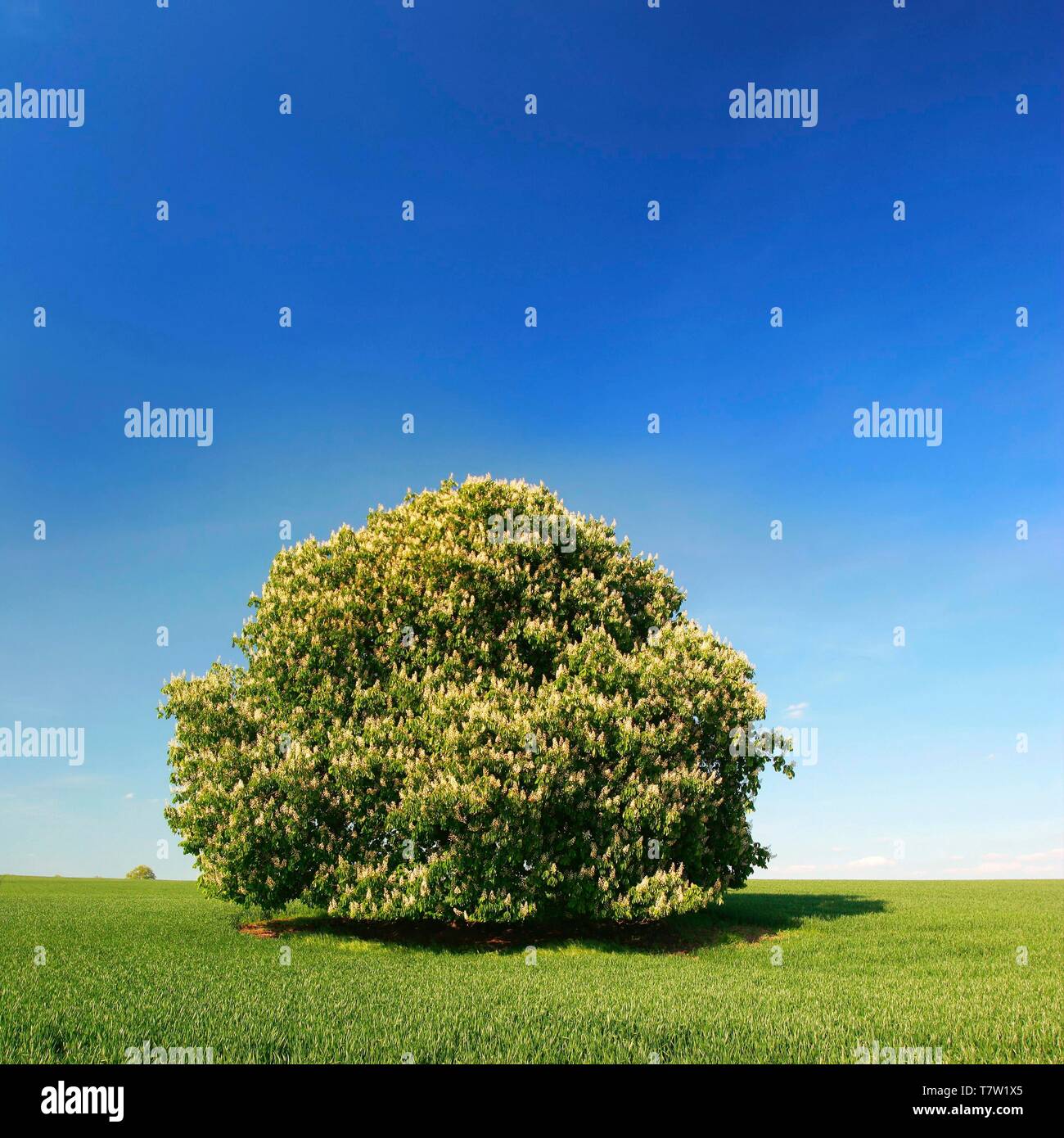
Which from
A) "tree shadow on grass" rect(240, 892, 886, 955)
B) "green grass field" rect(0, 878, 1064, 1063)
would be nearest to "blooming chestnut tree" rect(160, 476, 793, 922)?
"tree shadow on grass" rect(240, 892, 886, 955)

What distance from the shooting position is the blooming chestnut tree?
2231cm

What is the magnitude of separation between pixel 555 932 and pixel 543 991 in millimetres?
12285

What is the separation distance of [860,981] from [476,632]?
14027mm

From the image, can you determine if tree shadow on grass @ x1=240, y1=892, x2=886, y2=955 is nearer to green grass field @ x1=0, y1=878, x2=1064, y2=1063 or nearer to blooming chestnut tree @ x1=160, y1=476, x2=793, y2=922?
green grass field @ x1=0, y1=878, x2=1064, y2=1063

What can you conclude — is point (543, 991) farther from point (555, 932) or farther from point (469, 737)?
point (555, 932)

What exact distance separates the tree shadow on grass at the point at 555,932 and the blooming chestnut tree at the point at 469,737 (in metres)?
1.61

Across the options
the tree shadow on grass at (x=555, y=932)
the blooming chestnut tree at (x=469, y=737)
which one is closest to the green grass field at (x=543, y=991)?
the tree shadow on grass at (x=555, y=932)

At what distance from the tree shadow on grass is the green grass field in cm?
15

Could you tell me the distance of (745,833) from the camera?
25.5m

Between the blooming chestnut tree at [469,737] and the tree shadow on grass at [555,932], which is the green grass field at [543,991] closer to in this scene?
the tree shadow on grass at [555,932]

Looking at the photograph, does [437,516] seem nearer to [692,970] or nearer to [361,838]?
[361,838]

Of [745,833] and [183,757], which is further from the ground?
[183,757]
